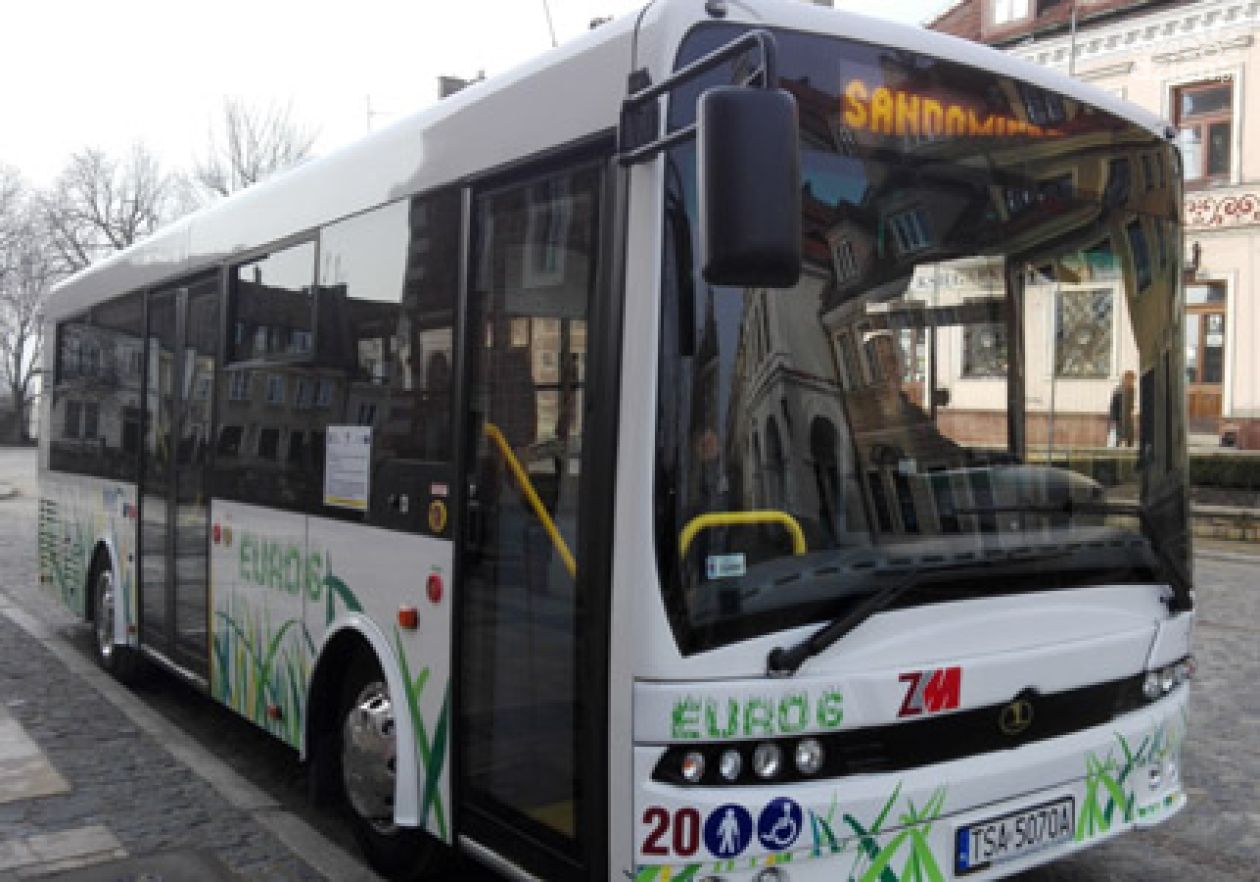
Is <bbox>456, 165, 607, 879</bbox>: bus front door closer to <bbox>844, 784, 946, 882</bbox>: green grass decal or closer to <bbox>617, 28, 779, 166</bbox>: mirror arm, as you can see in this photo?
<bbox>617, 28, 779, 166</bbox>: mirror arm

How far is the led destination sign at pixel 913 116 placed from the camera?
10.6 ft

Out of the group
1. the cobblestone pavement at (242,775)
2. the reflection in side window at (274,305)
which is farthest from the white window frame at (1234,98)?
the reflection in side window at (274,305)

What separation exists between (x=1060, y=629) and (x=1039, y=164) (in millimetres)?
1428

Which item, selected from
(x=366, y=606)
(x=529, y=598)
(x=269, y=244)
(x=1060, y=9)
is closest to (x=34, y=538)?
(x=269, y=244)

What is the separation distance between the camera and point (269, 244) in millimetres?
5523

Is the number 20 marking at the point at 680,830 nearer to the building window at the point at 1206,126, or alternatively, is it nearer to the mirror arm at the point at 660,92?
the mirror arm at the point at 660,92

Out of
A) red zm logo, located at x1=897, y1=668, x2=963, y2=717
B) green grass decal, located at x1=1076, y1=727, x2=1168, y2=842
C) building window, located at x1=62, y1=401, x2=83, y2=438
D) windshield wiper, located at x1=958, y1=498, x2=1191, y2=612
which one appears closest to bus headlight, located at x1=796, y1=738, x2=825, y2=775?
red zm logo, located at x1=897, y1=668, x2=963, y2=717

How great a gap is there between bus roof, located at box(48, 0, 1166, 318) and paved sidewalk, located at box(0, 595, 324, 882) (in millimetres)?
2595

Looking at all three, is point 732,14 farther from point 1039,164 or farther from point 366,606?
point 366,606

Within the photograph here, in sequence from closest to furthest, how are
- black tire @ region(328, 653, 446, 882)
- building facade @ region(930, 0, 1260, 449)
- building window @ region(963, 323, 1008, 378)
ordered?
building window @ region(963, 323, 1008, 378)
black tire @ region(328, 653, 446, 882)
building facade @ region(930, 0, 1260, 449)

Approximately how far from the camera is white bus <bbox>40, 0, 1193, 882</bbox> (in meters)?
3.00

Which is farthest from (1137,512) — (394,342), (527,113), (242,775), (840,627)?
(242,775)

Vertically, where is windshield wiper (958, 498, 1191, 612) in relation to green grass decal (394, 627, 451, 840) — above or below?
above

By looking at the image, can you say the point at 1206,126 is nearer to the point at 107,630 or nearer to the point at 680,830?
the point at 107,630
